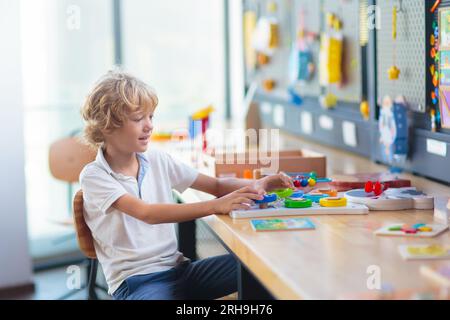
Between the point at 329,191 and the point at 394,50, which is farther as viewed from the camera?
the point at 394,50

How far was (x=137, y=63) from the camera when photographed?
13.9ft

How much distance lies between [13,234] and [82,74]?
3.77 ft

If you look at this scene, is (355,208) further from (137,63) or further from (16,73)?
(137,63)

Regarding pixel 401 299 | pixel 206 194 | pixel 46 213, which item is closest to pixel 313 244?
Answer: pixel 401 299

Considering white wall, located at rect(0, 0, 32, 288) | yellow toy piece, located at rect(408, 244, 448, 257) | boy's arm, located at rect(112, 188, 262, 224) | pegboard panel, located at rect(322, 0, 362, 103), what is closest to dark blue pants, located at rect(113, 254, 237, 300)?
boy's arm, located at rect(112, 188, 262, 224)

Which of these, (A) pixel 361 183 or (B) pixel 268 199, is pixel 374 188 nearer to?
(A) pixel 361 183

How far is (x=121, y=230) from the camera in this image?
1.76 m

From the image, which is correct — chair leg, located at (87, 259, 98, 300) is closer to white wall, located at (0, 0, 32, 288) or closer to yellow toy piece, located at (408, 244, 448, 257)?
white wall, located at (0, 0, 32, 288)

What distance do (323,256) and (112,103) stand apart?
2.61ft

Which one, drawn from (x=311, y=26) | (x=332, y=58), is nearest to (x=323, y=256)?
(x=332, y=58)

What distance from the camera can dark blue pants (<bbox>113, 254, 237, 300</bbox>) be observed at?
66.9 inches

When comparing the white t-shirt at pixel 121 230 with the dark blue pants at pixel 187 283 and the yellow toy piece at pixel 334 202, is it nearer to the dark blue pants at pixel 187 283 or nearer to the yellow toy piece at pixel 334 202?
the dark blue pants at pixel 187 283

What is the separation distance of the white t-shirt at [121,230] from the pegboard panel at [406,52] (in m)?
0.86

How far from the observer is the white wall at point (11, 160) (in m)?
3.20
